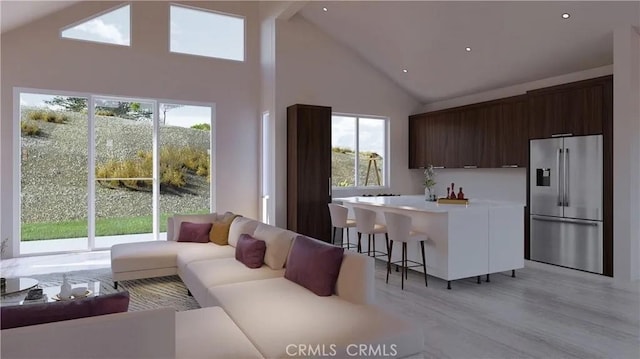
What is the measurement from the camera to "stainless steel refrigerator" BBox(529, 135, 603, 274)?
16.4 ft

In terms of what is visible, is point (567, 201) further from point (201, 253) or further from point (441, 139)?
point (201, 253)

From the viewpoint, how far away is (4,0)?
474 centimetres

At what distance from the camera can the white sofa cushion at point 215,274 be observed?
3206 millimetres

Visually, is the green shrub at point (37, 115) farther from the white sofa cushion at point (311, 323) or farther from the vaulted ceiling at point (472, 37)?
the white sofa cushion at point (311, 323)

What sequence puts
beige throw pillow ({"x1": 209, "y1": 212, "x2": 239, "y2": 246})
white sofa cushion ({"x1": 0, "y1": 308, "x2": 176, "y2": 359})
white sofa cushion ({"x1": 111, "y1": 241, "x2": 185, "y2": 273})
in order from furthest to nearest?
beige throw pillow ({"x1": 209, "y1": 212, "x2": 239, "y2": 246})
white sofa cushion ({"x1": 111, "y1": 241, "x2": 185, "y2": 273})
white sofa cushion ({"x1": 0, "y1": 308, "x2": 176, "y2": 359})

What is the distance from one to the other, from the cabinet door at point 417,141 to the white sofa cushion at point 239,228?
4.73 meters

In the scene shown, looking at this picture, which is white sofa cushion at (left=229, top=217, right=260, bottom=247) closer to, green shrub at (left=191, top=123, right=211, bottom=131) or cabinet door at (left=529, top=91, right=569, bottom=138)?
green shrub at (left=191, top=123, right=211, bottom=131)

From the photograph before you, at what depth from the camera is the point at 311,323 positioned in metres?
2.25

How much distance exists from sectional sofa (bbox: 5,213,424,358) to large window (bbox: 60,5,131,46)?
457 centimetres

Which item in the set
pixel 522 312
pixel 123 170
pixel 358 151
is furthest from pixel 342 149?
Result: pixel 522 312

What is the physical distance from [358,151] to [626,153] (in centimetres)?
446

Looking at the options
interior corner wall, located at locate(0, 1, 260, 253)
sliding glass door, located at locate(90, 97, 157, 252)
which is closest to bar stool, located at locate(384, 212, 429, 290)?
interior corner wall, located at locate(0, 1, 260, 253)

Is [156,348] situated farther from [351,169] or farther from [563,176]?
[351,169]

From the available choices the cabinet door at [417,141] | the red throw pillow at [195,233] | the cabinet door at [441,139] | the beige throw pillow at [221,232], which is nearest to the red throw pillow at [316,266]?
the beige throw pillow at [221,232]
